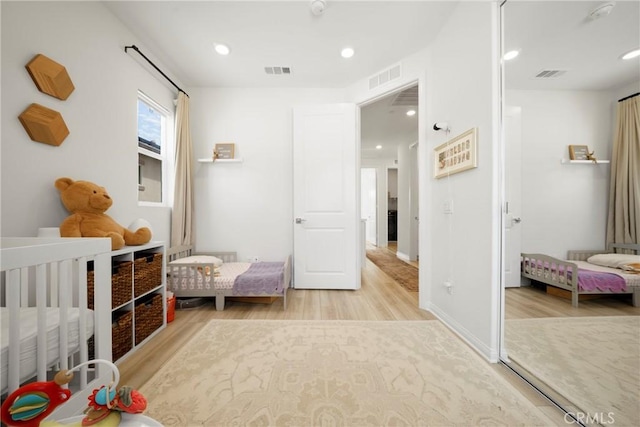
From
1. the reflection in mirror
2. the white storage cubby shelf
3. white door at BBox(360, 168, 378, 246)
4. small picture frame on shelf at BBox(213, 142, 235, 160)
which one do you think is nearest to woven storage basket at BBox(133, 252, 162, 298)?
the white storage cubby shelf

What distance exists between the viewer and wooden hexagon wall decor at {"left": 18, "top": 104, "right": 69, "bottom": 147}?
4.41 ft

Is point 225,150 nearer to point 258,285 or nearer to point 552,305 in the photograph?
point 258,285

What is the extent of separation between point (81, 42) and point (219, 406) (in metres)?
2.60

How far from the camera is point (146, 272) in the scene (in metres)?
1.76

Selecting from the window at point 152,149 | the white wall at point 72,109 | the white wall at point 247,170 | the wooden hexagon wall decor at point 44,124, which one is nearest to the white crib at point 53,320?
the white wall at point 72,109

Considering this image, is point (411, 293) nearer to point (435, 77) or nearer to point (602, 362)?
point (602, 362)

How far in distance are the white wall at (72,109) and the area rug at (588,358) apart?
3077 millimetres

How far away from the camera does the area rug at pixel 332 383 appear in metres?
1.09

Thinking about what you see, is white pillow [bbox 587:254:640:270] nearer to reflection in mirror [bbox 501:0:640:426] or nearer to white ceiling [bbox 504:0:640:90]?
reflection in mirror [bbox 501:0:640:426]

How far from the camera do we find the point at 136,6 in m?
1.87

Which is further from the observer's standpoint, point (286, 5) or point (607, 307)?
point (286, 5)

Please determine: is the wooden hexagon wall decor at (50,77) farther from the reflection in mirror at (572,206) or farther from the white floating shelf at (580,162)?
the white floating shelf at (580,162)

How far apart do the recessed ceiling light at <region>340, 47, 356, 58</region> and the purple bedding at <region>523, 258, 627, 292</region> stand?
2438 millimetres

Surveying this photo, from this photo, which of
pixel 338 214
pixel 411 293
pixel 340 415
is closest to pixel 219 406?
pixel 340 415
